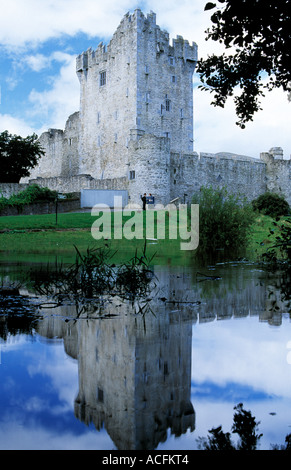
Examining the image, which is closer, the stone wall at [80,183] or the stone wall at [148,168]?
the stone wall at [148,168]

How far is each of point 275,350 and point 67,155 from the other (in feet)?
163

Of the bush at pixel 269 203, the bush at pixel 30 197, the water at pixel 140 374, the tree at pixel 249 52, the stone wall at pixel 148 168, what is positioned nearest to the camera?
the water at pixel 140 374

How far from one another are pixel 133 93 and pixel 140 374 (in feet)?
129

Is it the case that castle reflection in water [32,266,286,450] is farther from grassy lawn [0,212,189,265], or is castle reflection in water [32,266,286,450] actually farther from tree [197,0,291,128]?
grassy lawn [0,212,189,265]

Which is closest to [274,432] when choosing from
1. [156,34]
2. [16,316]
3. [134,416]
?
[134,416]

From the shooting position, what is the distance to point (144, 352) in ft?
12.1

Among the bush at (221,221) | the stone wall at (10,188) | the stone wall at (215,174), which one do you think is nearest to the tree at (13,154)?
the stone wall at (10,188)

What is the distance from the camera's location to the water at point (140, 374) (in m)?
2.47

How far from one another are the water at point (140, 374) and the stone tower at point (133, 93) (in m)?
33.0

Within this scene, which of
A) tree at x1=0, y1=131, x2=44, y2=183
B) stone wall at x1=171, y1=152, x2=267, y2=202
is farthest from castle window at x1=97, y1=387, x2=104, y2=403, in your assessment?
tree at x1=0, y1=131, x2=44, y2=183

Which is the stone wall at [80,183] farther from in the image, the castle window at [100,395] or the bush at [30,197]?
the castle window at [100,395]

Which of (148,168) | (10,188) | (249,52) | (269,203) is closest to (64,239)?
(249,52)

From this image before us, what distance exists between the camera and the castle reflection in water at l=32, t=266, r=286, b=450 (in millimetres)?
2590

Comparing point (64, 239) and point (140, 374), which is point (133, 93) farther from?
point (140, 374)
